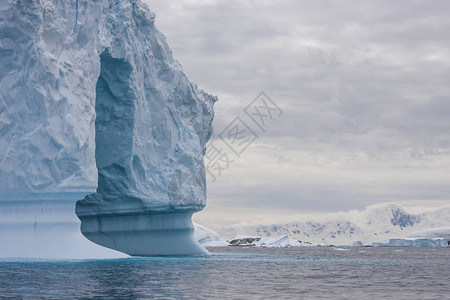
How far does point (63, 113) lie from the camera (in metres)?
25.5

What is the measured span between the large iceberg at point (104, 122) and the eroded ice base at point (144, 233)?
56 mm

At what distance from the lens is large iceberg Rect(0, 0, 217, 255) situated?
25.1m

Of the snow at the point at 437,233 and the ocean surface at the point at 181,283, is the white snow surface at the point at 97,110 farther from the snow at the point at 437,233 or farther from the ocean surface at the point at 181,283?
the snow at the point at 437,233

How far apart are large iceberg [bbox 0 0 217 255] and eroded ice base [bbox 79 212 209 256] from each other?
2.2 inches

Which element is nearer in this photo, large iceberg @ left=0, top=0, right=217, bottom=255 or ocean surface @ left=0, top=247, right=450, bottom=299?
ocean surface @ left=0, top=247, right=450, bottom=299

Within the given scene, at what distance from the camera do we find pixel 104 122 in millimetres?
32406

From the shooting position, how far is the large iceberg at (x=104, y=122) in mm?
25109

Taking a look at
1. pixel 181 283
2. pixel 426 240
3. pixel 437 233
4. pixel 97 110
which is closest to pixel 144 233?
pixel 97 110

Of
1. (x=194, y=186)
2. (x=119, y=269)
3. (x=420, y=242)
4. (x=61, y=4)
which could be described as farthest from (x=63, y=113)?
(x=420, y=242)

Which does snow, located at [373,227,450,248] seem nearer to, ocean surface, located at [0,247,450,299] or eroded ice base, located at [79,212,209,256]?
eroded ice base, located at [79,212,209,256]

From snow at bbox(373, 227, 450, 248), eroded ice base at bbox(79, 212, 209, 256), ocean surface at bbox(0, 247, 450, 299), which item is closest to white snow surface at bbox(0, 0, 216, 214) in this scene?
eroded ice base at bbox(79, 212, 209, 256)

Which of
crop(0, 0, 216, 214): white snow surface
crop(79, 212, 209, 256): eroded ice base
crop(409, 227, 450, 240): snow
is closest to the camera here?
crop(0, 0, 216, 214): white snow surface

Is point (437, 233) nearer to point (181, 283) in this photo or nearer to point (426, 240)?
point (426, 240)

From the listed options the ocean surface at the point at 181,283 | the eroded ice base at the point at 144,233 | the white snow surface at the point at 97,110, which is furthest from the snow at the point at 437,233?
the ocean surface at the point at 181,283
